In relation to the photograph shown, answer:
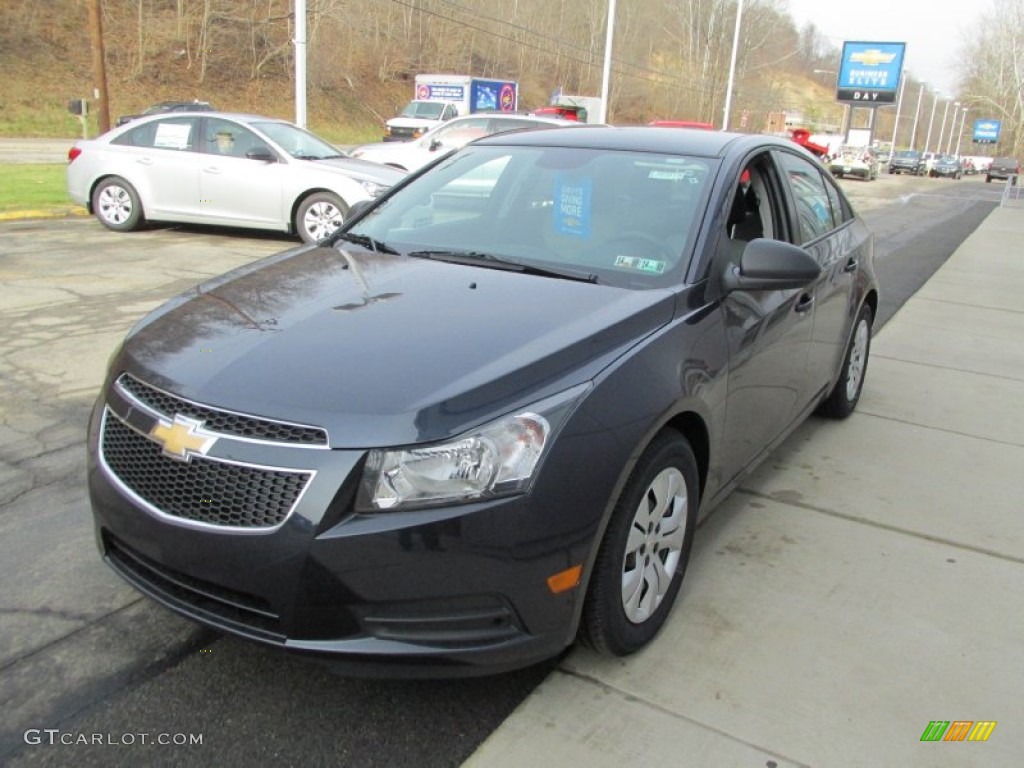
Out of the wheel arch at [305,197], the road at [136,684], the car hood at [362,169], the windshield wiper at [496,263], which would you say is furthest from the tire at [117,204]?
the windshield wiper at [496,263]

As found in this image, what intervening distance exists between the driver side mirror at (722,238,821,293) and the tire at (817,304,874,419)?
1915 millimetres

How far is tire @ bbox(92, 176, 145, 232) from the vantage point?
36.1 ft

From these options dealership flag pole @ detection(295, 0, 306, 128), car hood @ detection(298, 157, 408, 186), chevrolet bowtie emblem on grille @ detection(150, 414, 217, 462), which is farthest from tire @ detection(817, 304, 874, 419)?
dealership flag pole @ detection(295, 0, 306, 128)

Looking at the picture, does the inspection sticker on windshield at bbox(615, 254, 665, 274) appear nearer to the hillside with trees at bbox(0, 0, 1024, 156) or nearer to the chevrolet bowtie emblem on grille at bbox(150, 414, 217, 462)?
the chevrolet bowtie emblem on grille at bbox(150, 414, 217, 462)

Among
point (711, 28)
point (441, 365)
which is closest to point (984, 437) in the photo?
point (441, 365)

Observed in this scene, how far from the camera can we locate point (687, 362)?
284 centimetres

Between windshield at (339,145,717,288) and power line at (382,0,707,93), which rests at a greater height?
power line at (382,0,707,93)

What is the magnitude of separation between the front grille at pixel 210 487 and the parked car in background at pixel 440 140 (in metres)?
11.5

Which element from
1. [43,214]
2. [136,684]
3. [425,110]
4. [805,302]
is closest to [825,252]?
[805,302]

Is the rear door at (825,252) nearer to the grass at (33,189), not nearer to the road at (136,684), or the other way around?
the road at (136,684)

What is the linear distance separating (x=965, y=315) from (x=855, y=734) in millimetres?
7533

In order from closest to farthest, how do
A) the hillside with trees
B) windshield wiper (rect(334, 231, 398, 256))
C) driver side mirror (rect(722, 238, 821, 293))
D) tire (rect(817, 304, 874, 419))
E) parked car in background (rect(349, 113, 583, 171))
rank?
driver side mirror (rect(722, 238, 821, 293))
windshield wiper (rect(334, 231, 398, 256))
tire (rect(817, 304, 874, 419))
parked car in background (rect(349, 113, 583, 171))
the hillside with trees

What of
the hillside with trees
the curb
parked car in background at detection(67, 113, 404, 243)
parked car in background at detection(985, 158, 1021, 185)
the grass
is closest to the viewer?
parked car in background at detection(67, 113, 404, 243)

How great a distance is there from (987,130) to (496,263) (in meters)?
97.9
